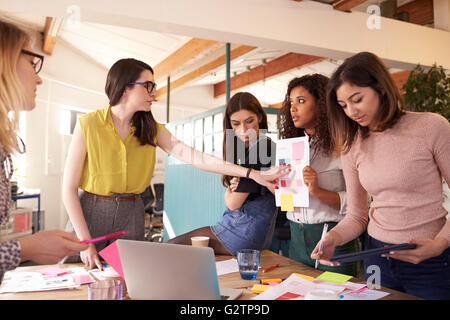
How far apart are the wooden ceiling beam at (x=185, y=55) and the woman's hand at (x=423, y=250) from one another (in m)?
3.37

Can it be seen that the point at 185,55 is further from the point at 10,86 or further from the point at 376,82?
the point at 10,86

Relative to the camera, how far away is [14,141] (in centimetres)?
103

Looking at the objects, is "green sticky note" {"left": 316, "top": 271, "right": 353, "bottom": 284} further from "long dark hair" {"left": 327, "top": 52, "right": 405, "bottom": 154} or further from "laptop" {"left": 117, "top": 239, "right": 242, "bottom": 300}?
"long dark hair" {"left": 327, "top": 52, "right": 405, "bottom": 154}

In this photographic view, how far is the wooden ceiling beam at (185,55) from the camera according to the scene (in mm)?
4309

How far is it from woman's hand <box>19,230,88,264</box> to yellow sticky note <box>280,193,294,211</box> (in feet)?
3.45

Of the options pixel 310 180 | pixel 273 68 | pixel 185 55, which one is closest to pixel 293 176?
pixel 310 180

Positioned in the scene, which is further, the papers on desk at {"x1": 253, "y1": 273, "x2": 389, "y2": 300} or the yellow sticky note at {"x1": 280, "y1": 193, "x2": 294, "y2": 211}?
the yellow sticky note at {"x1": 280, "y1": 193, "x2": 294, "y2": 211}

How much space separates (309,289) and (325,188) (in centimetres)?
73

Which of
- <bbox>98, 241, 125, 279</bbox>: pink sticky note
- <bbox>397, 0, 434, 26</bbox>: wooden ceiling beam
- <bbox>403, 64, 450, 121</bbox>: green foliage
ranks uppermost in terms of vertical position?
<bbox>397, 0, 434, 26</bbox>: wooden ceiling beam

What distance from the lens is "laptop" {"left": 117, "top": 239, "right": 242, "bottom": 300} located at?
976mm

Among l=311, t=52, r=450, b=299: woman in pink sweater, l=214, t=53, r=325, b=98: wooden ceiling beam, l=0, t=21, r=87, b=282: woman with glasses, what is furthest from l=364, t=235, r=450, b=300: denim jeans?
l=214, t=53, r=325, b=98: wooden ceiling beam

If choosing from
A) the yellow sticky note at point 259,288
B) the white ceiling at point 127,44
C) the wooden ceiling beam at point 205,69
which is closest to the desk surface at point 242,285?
the yellow sticky note at point 259,288

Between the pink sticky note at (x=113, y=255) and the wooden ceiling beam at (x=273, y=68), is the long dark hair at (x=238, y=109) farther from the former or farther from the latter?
the wooden ceiling beam at (x=273, y=68)
